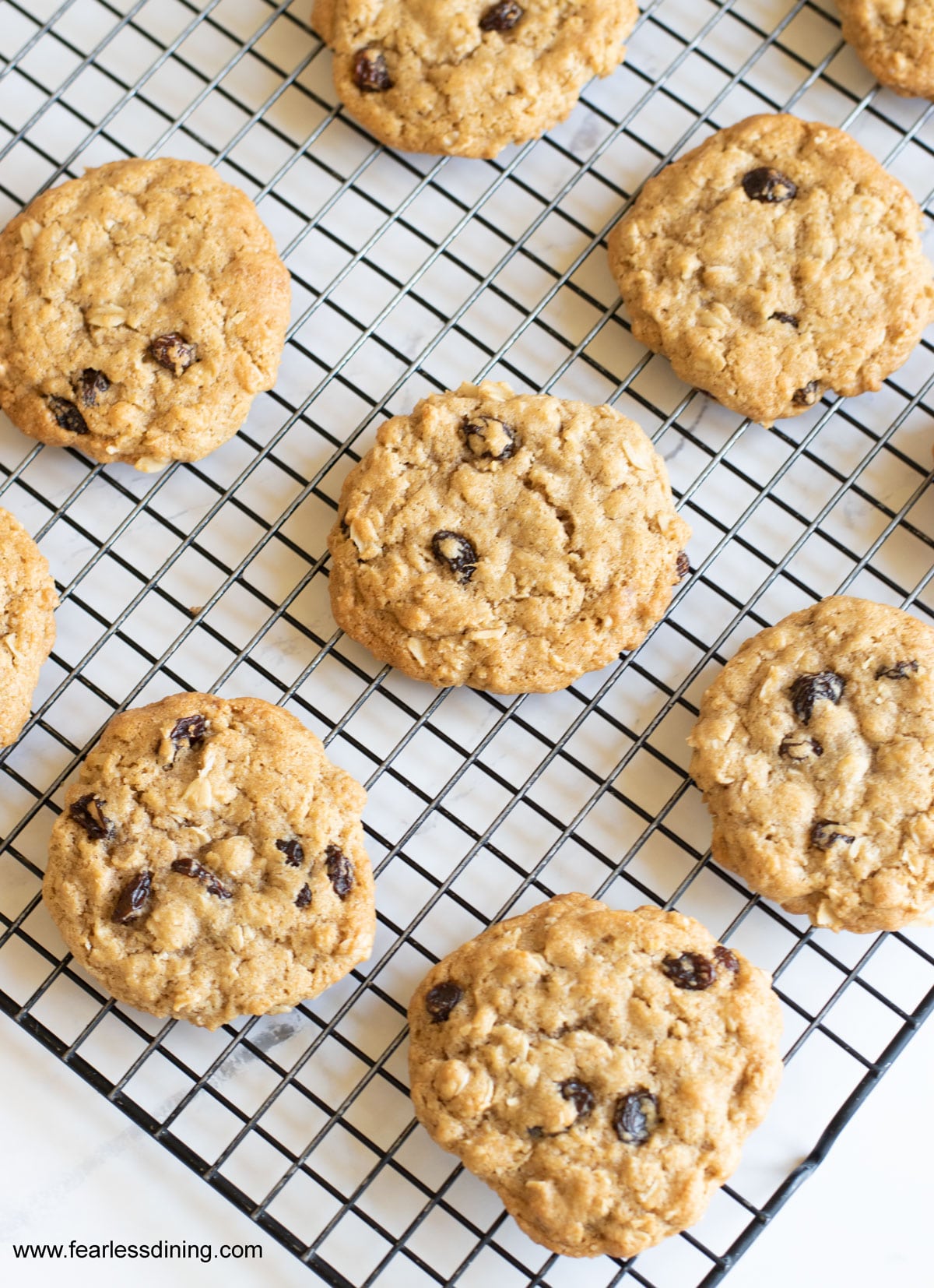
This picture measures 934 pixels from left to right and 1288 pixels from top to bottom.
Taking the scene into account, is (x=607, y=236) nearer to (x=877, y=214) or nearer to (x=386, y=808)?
(x=877, y=214)

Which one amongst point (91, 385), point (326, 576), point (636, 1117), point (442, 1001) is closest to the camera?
point (636, 1117)

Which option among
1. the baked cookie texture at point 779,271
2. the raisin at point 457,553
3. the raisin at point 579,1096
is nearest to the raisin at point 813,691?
the baked cookie texture at point 779,271

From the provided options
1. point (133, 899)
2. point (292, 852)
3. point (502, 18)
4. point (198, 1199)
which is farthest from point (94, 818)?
point (502, 18)

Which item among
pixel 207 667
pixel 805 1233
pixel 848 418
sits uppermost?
pixel 848 418

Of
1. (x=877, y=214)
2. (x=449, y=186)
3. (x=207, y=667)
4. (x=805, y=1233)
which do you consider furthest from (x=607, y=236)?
(x=805, y=1233)

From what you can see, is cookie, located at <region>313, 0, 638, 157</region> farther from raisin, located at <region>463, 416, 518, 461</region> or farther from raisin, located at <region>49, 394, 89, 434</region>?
raisin, located at <region>49, 394, 89, 434</region>

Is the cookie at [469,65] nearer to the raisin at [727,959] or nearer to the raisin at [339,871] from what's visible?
the raisin at [339,871]

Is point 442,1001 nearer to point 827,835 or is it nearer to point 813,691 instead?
point 827,835
